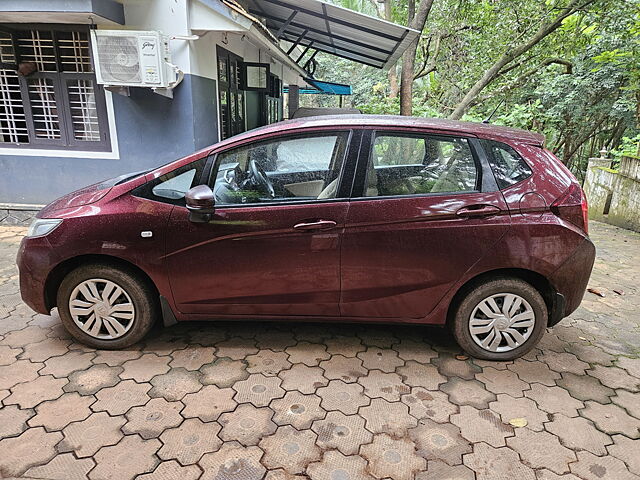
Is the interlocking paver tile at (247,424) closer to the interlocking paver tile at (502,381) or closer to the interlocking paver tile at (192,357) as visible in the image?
the interlocking paver tile at (192,357)

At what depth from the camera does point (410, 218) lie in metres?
2.68

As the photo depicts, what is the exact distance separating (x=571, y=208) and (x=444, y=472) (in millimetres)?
1742

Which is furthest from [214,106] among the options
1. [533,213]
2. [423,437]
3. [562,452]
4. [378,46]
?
[562,452]

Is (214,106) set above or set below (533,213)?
above

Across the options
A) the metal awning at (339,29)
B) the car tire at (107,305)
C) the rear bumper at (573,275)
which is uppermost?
the metal awning at (339,29)

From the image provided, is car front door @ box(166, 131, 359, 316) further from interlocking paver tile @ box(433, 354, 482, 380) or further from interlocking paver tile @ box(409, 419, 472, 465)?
interlocking paver tile @ box(409, 419, 472, 465)

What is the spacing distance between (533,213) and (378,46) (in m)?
5.95

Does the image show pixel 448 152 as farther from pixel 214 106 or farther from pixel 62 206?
pixel 214 106

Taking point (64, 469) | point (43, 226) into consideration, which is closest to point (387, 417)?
point (64, 469)

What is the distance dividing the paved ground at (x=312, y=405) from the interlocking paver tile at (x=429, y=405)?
1cm

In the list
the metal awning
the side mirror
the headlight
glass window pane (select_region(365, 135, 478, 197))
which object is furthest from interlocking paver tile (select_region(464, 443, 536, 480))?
the metal awning

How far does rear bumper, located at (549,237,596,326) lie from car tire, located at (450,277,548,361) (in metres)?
0.13

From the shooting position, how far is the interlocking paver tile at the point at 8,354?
9.26ft

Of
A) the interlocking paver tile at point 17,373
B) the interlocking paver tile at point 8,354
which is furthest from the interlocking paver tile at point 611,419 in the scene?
the interlocking paver tile at point 8,354
